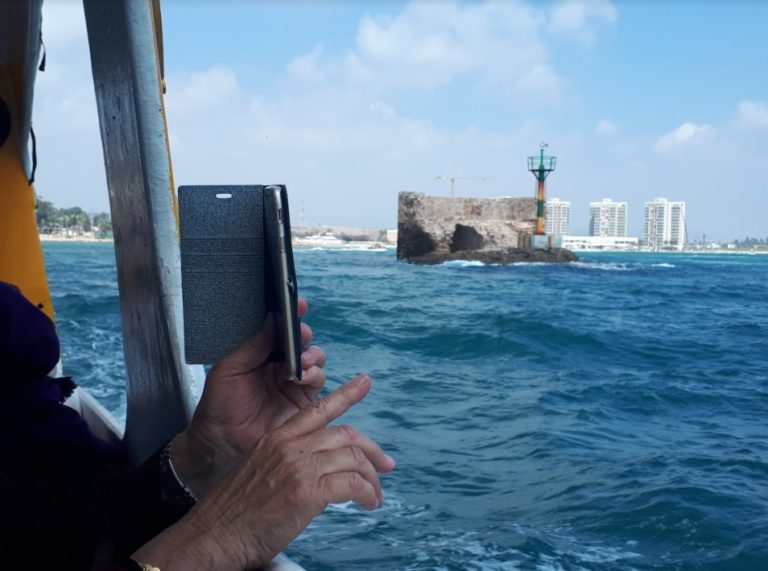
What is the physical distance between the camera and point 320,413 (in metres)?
0.85

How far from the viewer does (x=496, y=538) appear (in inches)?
124

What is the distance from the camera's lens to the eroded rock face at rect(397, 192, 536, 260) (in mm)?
35531

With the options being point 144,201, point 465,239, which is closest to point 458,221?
point 465,239

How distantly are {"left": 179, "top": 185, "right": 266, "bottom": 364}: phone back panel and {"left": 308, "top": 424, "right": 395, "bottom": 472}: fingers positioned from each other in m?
0.26

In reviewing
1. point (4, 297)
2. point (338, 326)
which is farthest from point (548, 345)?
point (4, 297)

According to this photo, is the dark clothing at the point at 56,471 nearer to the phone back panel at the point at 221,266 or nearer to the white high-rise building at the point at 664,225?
the phone back panel at the point at 221,266

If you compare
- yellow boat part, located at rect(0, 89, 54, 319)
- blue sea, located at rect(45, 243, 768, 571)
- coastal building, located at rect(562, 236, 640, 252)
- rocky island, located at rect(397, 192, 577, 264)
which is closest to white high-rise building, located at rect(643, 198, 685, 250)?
coastal building, located at rect(562, 236, 640, 252)

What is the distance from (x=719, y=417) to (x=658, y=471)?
1745mm

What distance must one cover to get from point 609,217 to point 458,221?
8454 cm

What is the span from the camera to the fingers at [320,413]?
0.85m

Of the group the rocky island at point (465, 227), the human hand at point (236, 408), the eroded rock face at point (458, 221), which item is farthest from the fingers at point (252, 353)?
the eroded rock face at point (458, 221)

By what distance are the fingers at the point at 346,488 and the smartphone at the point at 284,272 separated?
0.60ft

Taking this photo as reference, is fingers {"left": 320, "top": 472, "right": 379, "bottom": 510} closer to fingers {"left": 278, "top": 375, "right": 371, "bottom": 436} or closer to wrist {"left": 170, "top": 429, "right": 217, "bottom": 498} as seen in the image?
fingers {"left": 278, "top": 375, "right": 371, "bottom": 436}

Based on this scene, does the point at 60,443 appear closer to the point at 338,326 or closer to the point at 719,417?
the point at 719,417
